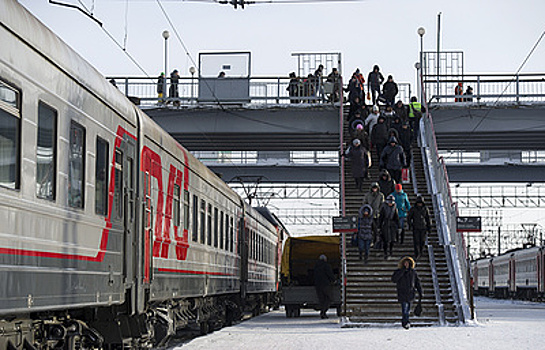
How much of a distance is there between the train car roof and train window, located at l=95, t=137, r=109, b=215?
54 centimetres

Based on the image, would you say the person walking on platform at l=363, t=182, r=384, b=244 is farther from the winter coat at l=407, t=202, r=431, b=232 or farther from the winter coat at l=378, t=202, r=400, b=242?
the winter coat at l=407, t=202, r=431, b=232

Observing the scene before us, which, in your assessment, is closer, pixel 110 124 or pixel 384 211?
pixel 110 124

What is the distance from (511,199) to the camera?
66438 millimetres

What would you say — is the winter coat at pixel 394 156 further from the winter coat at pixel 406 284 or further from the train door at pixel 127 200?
the train door at pixel 127 200

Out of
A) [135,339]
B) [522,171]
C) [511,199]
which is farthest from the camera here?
[511,199]

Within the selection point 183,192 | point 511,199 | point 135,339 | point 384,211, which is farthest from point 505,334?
point 511,199

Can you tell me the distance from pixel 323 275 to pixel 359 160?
3.22 metres

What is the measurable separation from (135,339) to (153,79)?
75.3 feet

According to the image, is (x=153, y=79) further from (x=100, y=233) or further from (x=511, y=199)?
(x=511, y=199)

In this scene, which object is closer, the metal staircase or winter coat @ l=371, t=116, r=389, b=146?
the metal staircase

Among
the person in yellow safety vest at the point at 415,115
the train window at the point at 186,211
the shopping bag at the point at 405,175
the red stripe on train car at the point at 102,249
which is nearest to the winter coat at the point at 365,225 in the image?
the shopping bag at the point at 405,175

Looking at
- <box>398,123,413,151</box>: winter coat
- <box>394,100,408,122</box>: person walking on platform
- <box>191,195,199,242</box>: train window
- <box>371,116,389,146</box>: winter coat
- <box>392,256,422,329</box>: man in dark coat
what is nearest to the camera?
<box>191,195,199,242</box>: train window

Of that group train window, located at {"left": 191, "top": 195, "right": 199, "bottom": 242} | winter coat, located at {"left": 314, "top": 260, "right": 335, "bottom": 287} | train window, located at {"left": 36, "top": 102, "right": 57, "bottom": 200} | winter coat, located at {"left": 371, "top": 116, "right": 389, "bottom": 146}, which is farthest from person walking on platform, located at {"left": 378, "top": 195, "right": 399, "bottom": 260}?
train window, located at {"left": 36, "top": 102, "right": 57, "bottom": 200}

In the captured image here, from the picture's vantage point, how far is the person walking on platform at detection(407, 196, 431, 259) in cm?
2317
